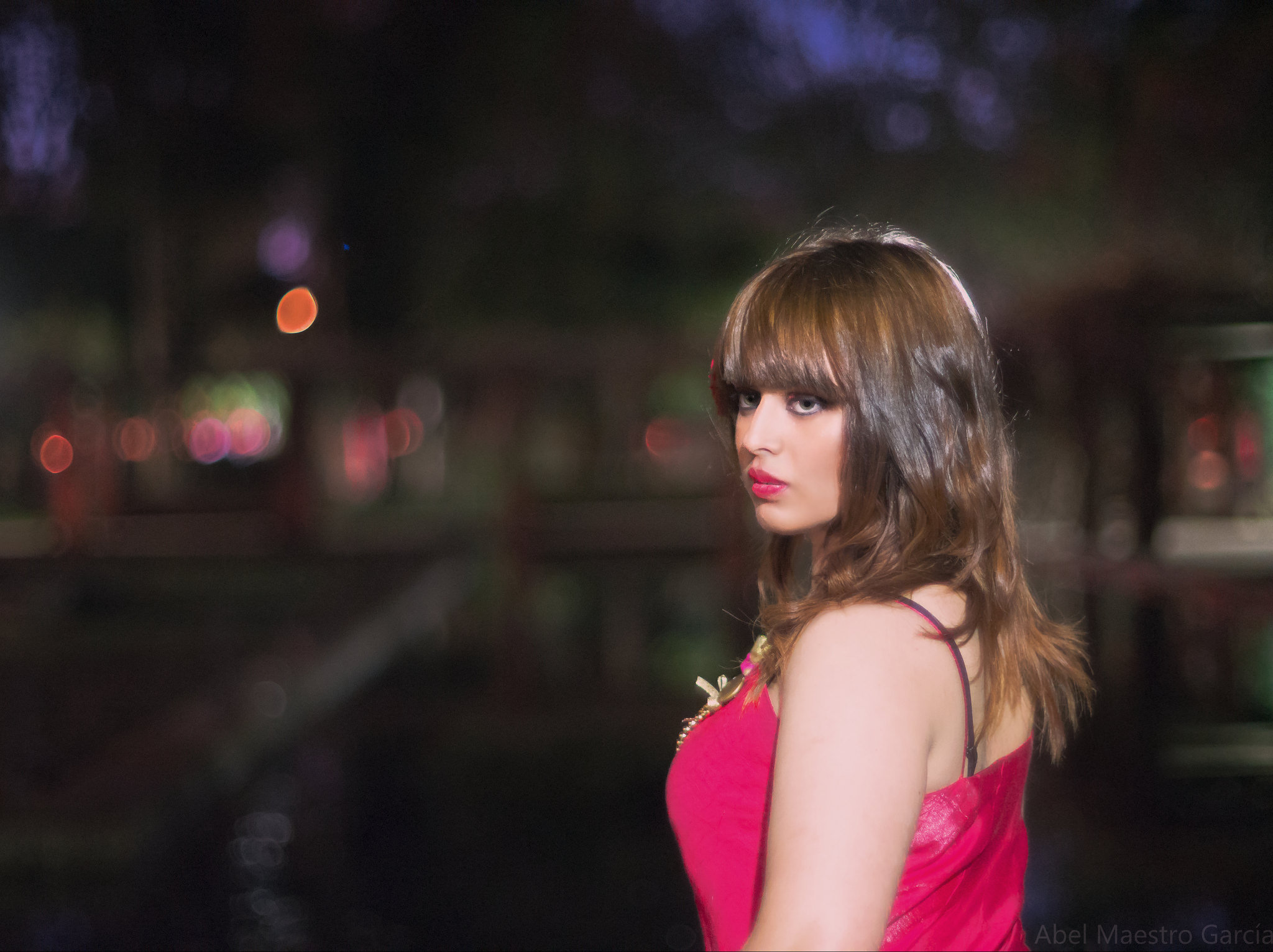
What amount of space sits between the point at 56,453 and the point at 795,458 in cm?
1052

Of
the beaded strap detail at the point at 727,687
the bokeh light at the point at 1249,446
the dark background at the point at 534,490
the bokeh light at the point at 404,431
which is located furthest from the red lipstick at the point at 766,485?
the bokeh light at the point at 404,431

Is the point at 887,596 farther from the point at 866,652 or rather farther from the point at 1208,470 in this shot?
the point at 1208,470

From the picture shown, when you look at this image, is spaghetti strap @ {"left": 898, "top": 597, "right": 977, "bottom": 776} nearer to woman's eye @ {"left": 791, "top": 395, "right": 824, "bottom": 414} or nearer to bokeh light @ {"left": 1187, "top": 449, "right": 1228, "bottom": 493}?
woman's eye @ {"left": 791, "top": 395, "right": 824, "bottom": 414}

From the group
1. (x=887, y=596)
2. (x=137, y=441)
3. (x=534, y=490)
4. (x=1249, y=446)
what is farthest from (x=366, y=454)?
(x=887, y=596)

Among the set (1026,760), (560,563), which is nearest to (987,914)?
(1026,760)

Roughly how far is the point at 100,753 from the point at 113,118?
713 centimetres

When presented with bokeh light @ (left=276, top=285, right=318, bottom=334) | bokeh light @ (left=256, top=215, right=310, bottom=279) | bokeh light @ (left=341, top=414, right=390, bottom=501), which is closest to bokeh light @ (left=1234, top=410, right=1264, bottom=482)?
bokeh light @ (left=276, top=285, right=318, bottom=334)

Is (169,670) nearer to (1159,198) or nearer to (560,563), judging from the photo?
(1159,198)

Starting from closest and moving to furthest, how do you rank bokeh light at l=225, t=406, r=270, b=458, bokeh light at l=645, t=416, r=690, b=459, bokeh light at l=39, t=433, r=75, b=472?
bokeh light at l=39, t=433, r=75, b=472 < bokeh light at l=645, t=416, r=690, b=459 < bokeh light at l=225, t=406, r=270, b=458

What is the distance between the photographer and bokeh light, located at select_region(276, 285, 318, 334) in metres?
14.3

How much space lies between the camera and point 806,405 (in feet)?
3.58

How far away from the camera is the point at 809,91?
6801 millimetres

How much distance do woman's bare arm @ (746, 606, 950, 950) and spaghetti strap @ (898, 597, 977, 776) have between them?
7 cm

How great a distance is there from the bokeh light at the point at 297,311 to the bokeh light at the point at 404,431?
31.0 ft
